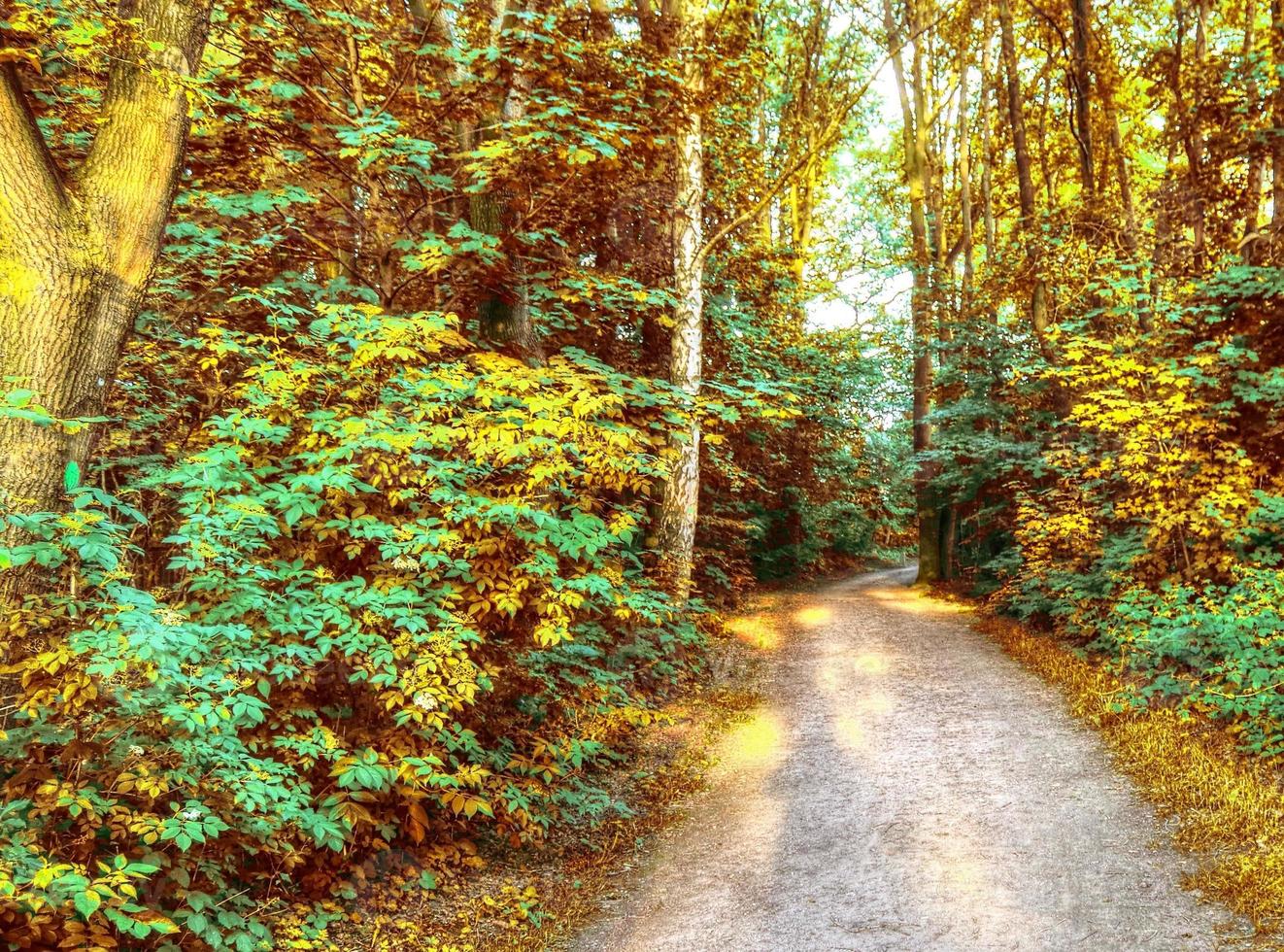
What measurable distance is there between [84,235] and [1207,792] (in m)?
8.32

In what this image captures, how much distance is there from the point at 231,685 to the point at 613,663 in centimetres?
542

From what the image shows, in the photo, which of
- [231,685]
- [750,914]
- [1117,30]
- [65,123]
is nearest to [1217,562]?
[750,914]

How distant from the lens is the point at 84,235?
415 cm

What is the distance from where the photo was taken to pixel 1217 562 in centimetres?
789

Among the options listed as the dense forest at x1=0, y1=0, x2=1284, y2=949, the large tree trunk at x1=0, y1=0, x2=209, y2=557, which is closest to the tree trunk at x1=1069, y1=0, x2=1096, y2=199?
the dense forest at x1=0, y1=0, x2=1284, y2=949

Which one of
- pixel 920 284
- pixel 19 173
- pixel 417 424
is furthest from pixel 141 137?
pixel 920 284

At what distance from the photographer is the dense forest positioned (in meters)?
3.62

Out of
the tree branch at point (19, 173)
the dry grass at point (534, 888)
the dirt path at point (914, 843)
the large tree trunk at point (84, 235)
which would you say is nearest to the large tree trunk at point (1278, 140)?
the dirt path at point (914, 843)

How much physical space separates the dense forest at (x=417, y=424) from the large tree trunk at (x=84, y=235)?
0.02 m

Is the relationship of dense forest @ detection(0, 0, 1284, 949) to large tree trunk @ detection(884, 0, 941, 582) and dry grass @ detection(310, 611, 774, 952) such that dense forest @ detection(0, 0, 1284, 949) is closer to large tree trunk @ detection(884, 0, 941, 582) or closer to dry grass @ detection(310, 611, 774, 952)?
dry grass @ detection(310, 611, 774, 952)

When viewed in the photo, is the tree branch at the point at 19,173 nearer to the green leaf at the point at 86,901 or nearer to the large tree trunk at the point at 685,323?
the green leaf at the point at 86,901

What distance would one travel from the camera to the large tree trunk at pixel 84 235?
3943mm

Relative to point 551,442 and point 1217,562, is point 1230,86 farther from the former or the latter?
point 551,442

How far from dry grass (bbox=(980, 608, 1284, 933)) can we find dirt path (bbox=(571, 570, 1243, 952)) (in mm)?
190
